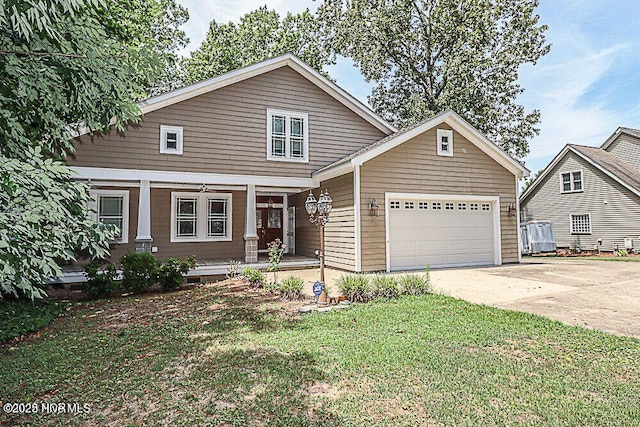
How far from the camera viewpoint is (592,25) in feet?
41.0

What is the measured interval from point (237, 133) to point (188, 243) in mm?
4238

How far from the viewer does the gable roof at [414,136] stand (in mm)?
10336

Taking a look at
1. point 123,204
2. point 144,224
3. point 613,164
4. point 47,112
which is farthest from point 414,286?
point 613,164

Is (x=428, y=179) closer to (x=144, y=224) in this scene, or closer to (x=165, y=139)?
(x=165, y=139)

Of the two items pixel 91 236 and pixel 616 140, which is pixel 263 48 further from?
pixel 91 236

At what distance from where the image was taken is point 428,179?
1140cm

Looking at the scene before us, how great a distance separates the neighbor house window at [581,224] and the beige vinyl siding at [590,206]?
8.3 inches

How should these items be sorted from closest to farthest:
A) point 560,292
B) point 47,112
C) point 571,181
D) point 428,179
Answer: point 47,112
point 560,292
point 428,179
point 571,181

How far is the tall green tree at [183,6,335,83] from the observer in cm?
2405

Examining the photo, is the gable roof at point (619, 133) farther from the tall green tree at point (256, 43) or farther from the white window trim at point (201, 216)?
the white window trim at point (201, 216)

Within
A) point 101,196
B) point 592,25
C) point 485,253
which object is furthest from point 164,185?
point 592,25

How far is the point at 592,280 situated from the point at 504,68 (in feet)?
58.1

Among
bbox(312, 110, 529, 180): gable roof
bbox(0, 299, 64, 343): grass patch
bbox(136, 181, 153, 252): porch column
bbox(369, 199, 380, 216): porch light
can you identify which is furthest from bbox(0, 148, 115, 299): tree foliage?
bbox(369, 199, 380, 216): porch light

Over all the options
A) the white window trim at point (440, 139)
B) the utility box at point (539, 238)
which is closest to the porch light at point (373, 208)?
the white window trim at point (440, 139)
